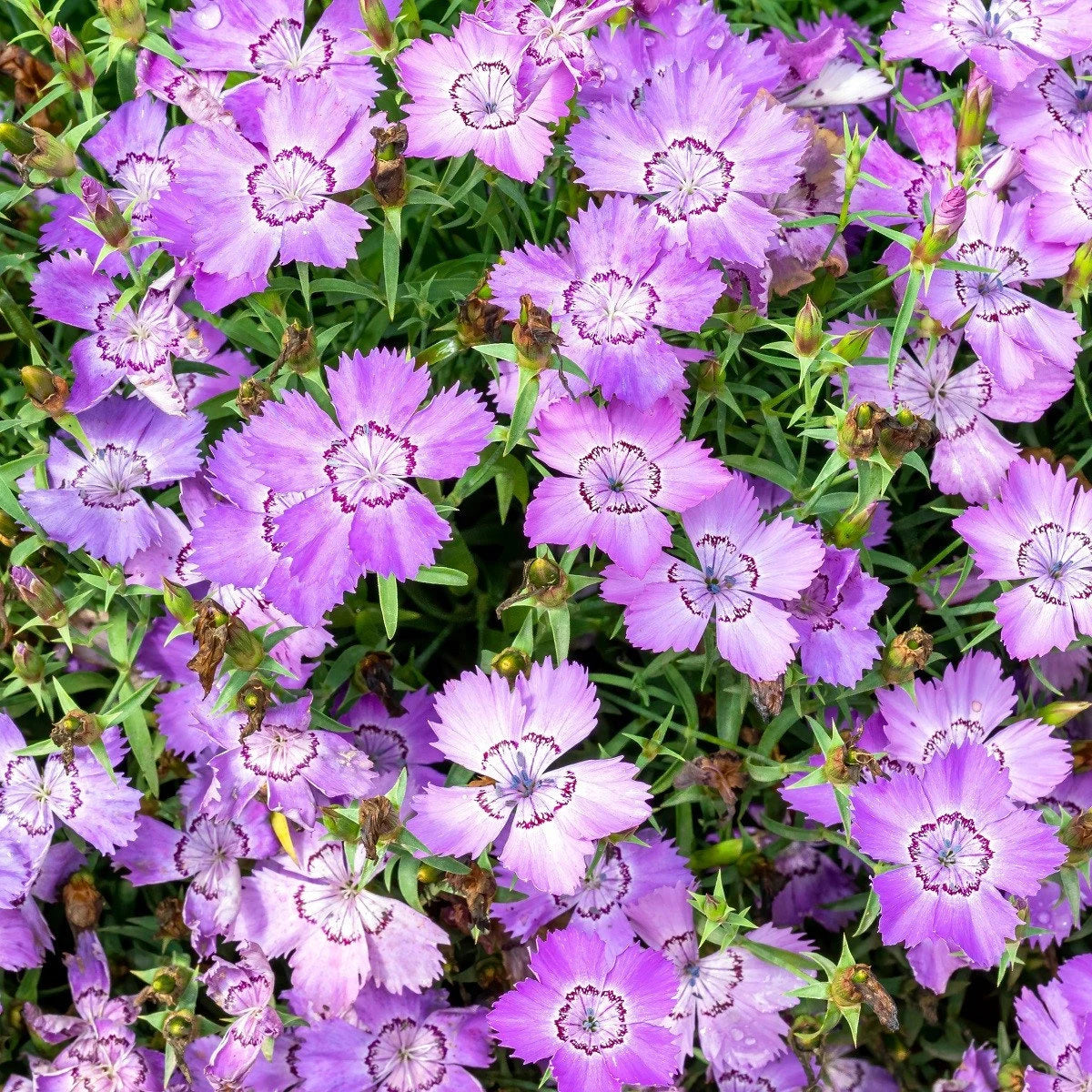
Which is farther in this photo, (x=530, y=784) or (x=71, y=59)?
(x=71, y=59)

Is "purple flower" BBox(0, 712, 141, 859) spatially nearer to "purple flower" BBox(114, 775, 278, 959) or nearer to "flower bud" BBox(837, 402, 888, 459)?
"purple flower" BBox(114, 775, 278, 959)

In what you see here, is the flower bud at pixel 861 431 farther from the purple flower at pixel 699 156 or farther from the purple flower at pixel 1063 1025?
the purple flower at pixel 1063 1025

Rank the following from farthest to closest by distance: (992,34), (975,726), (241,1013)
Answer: (992,34) → (975,726) → (241,1013)

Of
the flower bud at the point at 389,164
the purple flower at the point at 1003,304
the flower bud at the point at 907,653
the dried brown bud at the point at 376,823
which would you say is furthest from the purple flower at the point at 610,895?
the flower bud at the point at 389,164

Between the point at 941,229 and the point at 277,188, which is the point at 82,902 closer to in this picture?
the point at 277,188

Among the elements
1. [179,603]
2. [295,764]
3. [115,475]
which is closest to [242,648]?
[179,603]

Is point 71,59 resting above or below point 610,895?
above

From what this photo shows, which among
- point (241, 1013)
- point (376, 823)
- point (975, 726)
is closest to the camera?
point (376, 823)
